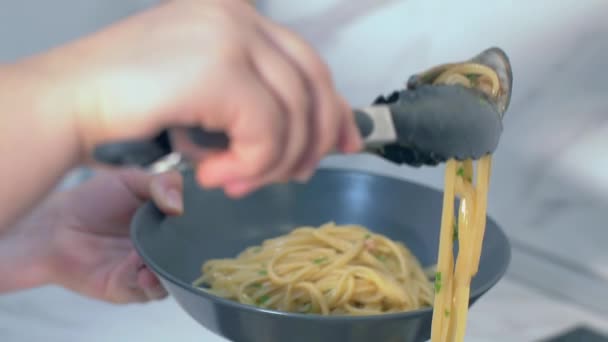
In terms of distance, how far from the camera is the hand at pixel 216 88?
38 cm

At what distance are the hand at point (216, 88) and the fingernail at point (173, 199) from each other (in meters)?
0.41

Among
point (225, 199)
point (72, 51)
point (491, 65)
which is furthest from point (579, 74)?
point (72, 51)

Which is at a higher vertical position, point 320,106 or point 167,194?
point 320,106

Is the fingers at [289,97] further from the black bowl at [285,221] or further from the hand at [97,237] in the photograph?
the hand at [97,237]

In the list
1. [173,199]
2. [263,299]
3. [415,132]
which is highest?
[415,132]

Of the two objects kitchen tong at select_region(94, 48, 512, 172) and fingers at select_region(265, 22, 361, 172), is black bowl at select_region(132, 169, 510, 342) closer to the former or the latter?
kitchen tong at select_region(94, 48, 512, 172)

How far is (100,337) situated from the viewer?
0.89 m

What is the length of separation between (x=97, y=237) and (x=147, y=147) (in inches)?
21.8

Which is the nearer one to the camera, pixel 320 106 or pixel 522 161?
pixel 320 106

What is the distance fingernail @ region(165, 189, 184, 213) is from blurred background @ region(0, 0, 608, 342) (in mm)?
182

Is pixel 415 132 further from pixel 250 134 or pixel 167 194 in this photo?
pixel 167 194

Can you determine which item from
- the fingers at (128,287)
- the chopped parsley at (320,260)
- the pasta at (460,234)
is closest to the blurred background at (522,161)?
the fingers at (128,287)

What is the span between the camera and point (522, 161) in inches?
40.4

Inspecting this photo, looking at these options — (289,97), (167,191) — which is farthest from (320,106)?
(167,191)
